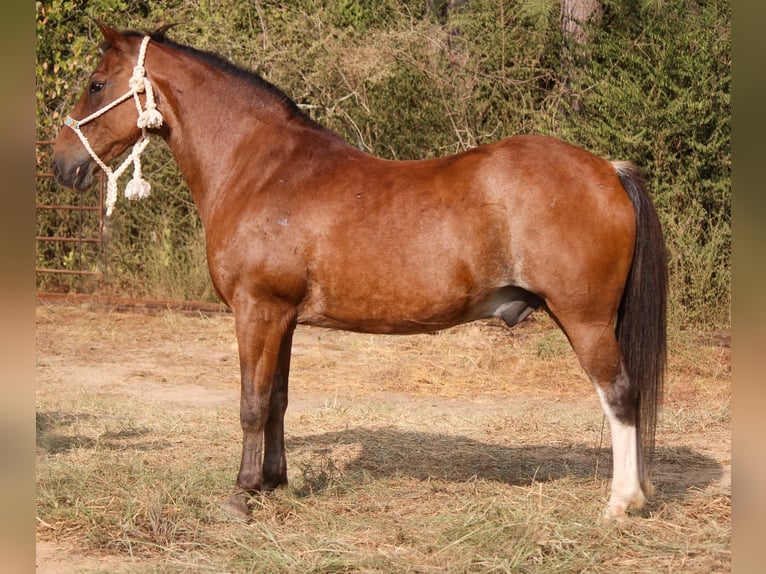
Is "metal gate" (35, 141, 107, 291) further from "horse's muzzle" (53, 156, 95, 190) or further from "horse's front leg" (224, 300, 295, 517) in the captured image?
"horse's front leg" (224, 300, 295, 517)

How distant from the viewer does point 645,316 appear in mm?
3855

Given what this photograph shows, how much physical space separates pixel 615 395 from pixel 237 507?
6.03 feet

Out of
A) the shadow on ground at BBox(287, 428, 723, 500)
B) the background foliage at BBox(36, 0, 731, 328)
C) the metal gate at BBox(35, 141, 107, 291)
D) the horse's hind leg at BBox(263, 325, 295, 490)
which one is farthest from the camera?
the metal gate at BBox(35, 141, 107, 291)

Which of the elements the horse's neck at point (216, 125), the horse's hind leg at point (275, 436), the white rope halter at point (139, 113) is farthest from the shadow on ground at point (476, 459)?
the white rope halter at point (139, 113)

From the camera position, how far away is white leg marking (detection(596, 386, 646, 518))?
12.5ft

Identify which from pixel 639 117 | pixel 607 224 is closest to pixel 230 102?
pixel 607 224

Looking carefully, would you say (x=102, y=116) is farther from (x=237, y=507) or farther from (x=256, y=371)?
(x=237, y=507)

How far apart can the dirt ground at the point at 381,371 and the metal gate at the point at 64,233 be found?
6.36 feet

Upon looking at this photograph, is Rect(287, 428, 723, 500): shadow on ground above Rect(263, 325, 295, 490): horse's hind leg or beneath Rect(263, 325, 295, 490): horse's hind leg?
beneath

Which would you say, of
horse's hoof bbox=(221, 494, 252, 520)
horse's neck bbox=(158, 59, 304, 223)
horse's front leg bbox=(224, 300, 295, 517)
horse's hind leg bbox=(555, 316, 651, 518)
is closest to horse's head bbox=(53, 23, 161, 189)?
horse's neck bbox=(158, 59, 304, 223)

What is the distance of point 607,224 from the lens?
3785 mm

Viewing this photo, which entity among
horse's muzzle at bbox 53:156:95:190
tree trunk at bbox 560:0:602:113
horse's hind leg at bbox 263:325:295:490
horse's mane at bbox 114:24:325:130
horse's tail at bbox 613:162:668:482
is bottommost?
horse's hind leg at bbox 263:325:295:490
